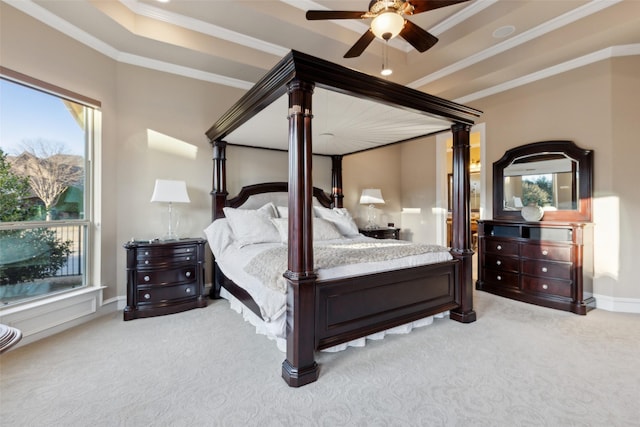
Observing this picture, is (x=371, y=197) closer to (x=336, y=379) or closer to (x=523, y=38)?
(x=523, y=38)

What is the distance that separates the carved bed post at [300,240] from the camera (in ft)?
6.42

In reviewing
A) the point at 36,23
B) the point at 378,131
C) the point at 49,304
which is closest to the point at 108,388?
the point at 49,304

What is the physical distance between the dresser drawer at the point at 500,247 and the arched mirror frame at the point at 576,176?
0.51m

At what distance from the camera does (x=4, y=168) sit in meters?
2.45

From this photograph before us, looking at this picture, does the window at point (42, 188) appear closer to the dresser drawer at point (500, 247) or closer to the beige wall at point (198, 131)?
the beige wall at point (198, 131)

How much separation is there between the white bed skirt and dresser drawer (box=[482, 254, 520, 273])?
1332mm

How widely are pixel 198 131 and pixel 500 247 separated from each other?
4.28m

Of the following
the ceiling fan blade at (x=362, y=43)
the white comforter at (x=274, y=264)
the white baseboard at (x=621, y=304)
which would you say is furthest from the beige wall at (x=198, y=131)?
the ceiling fan blade at (x=362, y=43)

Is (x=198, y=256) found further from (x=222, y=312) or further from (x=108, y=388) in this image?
(x=108, y=388)

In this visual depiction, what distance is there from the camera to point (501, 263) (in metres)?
3.88

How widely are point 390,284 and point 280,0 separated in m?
3.17

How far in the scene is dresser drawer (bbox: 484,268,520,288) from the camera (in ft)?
12.3

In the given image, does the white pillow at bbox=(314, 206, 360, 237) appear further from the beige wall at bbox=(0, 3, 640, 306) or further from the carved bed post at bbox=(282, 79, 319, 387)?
the carved bed post at bbox=(282, 79, 319, 387)

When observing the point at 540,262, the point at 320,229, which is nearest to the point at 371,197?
the point at 320,229
